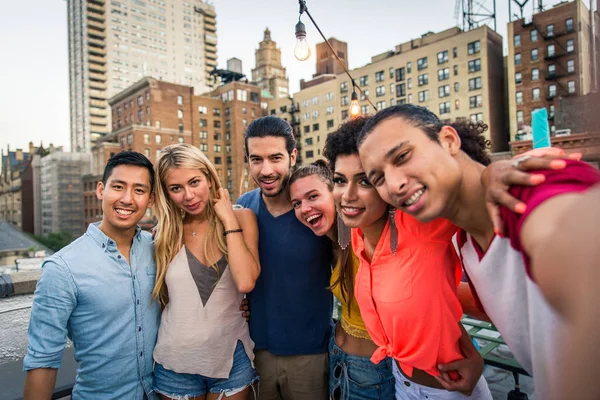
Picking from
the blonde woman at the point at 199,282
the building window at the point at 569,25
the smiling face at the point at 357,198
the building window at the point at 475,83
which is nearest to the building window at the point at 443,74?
the building window at the point at 475,83

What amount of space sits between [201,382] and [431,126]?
7.65ft

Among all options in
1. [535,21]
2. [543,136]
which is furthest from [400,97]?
[543,136]

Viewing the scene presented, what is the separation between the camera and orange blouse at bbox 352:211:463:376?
1.94 metres

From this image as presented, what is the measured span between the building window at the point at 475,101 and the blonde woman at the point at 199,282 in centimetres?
4940

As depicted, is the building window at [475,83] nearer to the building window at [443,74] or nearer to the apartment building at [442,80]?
the apartment building at [442,80]

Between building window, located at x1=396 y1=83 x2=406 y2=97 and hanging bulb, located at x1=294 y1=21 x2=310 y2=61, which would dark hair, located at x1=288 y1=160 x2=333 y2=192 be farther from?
building window, located at x1=396 y1=83 x2=406 y2=97

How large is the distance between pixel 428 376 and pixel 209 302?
5.04ft

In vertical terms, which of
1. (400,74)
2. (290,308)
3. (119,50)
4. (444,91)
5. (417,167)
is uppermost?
(119,50)

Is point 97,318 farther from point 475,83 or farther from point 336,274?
point 475,83

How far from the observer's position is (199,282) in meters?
2.62

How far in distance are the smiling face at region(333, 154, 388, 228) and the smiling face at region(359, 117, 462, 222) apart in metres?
0.42

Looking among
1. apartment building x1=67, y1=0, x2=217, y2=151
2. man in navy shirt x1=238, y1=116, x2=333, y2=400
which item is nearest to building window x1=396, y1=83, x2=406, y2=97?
man in navy shirt x1=238, y1=116, x2=333, y2=400

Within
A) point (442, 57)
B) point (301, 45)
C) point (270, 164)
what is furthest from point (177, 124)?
point (270, 164)

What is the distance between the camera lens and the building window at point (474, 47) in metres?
44.7
